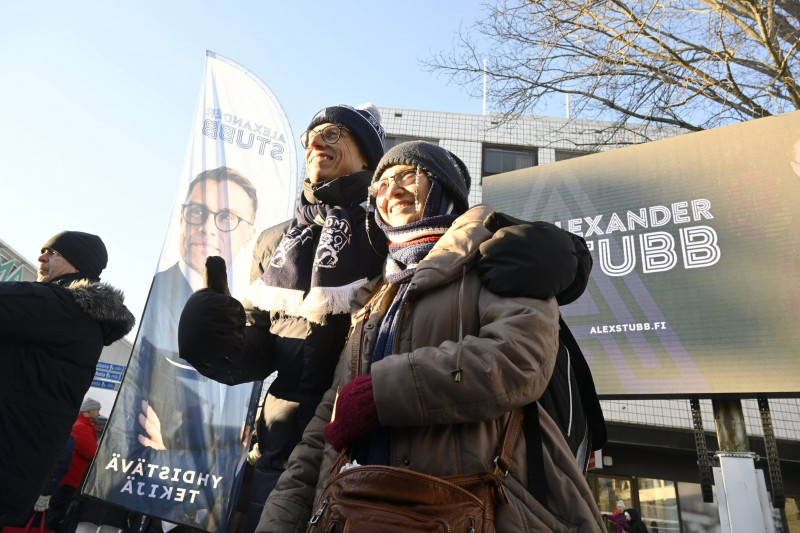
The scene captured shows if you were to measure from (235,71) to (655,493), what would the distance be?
10254 millimetres

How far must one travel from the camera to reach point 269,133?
4.39 metres

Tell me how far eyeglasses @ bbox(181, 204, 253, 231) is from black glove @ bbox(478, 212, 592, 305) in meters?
2.83

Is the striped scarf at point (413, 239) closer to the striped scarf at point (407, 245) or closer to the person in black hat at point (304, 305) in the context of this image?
the striped scarf at point (407, 245)

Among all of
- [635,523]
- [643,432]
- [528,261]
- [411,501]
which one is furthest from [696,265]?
Result: [411,501]

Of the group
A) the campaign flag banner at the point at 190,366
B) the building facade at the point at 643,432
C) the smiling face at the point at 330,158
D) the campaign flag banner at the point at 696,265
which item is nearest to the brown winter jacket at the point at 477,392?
the smiling face at the point at 330,158

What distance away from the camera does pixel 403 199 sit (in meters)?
1.91

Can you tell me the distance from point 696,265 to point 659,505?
20.6 ft

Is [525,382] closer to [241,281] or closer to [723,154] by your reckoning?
[241,281]

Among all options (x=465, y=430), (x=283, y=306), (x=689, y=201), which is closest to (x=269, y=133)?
(x=283, y=306)

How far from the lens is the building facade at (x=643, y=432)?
9.27m

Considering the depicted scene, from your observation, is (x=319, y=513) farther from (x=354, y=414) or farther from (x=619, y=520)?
(x=619, y=520)

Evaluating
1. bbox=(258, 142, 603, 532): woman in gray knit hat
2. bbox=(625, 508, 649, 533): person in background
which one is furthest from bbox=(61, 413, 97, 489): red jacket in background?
bbox=(625, 508, 649, 533): person in background

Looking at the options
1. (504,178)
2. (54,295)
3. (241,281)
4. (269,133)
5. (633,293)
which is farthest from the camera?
(504,178)

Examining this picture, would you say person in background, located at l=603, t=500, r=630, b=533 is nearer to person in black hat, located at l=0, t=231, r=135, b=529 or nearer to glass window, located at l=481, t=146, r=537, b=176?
glass window, located at l=481, t=146, r=537, b=176
